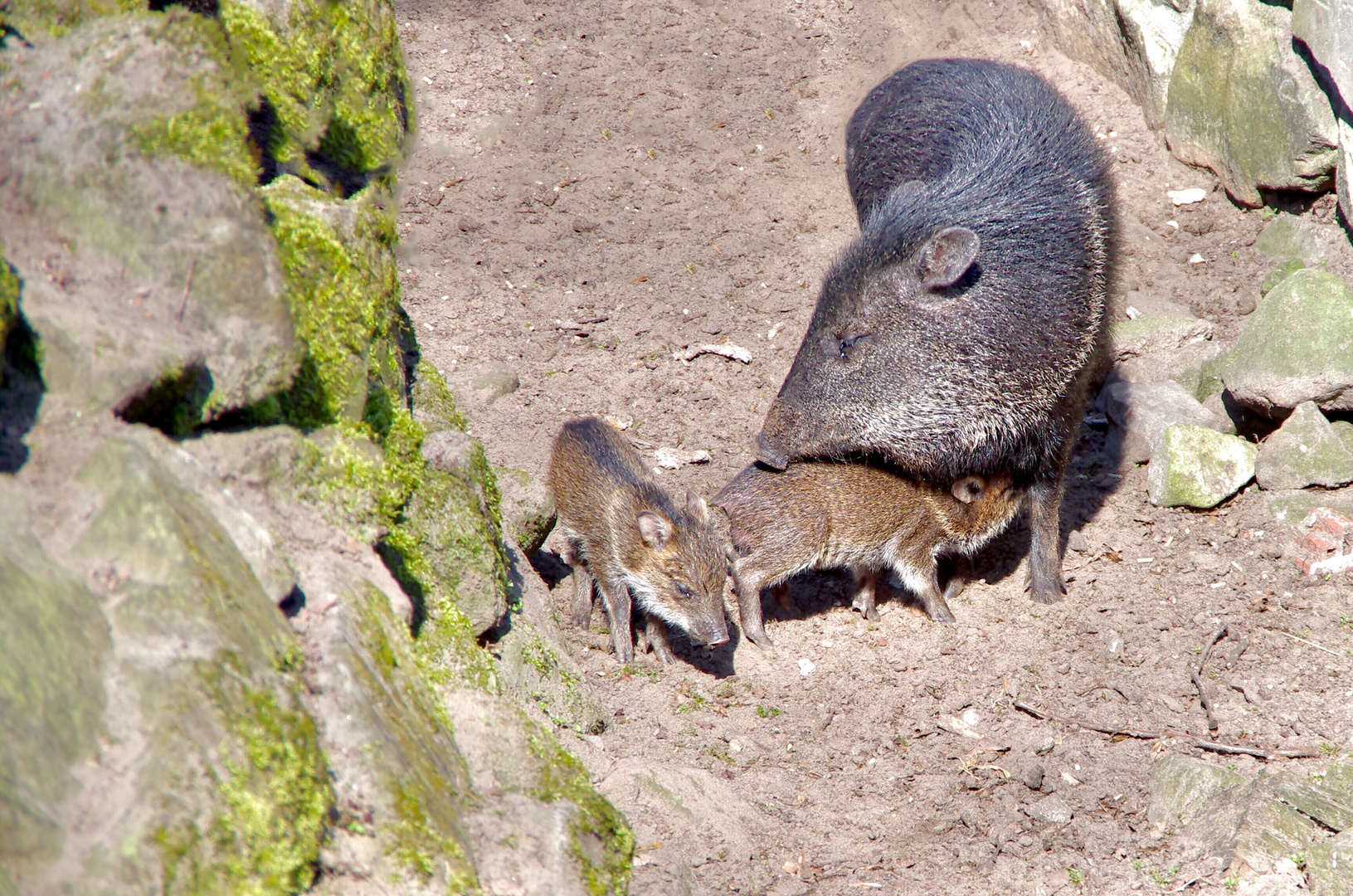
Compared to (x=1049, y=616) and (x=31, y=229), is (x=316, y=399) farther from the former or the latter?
(x=1049, y=616)

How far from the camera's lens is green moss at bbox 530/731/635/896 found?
8.03 feet

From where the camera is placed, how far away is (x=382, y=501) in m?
2.90

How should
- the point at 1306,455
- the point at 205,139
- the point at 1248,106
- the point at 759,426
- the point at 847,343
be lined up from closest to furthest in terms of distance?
the point at 205,139 < the point at 847,343 < the point at 1306,455 < the point at 759,426 < the point at 1248,106

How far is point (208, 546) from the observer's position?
6.79ft

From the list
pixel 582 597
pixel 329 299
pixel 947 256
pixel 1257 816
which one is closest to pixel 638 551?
pixel 582 597

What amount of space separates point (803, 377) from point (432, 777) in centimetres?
345

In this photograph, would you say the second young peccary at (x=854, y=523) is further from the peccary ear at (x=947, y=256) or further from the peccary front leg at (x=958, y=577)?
the peccary ear at (x=947, y=256)

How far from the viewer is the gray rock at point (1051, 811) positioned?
3.82 m

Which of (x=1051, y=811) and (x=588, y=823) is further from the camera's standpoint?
(x=1051, y=811)

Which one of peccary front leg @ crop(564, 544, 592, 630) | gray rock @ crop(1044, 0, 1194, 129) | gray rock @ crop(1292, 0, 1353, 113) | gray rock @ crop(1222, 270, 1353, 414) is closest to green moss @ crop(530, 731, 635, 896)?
peccary front leg @ crop(564, 544, 592, 630)

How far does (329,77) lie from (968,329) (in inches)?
121

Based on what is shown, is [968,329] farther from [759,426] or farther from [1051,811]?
[1051,811]

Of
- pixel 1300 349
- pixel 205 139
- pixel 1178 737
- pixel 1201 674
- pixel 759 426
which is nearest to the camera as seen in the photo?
pixel 205 139

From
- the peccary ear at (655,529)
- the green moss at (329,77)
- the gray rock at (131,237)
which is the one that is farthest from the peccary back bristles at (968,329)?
the gray rock at (131,237)
